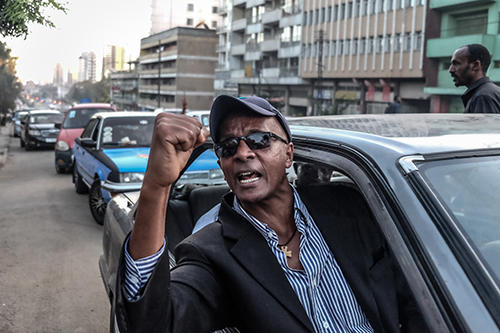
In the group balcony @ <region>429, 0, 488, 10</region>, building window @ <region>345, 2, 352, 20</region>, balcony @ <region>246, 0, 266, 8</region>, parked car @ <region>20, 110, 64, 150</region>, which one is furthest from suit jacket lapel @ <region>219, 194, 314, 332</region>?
balcony @ <region>246, 0, 266, 8</region>

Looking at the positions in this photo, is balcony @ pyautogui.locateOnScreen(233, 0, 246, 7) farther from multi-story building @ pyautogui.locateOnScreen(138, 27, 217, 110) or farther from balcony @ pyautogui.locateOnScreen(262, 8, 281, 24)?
multi-story building @ pyautogui.locateOnScreen(138, 27, 217, 110)

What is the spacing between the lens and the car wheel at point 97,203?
27.7 feet

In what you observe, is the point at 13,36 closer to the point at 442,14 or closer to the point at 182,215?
the point at 182,215

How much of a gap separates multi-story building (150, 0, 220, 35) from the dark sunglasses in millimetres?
117933

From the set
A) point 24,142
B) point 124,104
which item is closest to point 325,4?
point 24,142

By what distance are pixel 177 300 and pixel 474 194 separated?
1.00m

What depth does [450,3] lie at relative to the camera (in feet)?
116

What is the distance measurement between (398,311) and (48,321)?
3.48m

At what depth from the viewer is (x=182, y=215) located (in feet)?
11.5

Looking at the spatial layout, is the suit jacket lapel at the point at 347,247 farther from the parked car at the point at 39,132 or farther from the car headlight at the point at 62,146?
the parked car at the point at 39,132

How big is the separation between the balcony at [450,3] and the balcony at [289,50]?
18413mm

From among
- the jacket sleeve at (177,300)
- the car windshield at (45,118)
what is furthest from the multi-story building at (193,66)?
the jacket sleeve at (177,300)

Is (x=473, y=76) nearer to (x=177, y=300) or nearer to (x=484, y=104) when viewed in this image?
(x=484, y=104)

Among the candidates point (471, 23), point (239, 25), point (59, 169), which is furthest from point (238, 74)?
point (59, 169)
